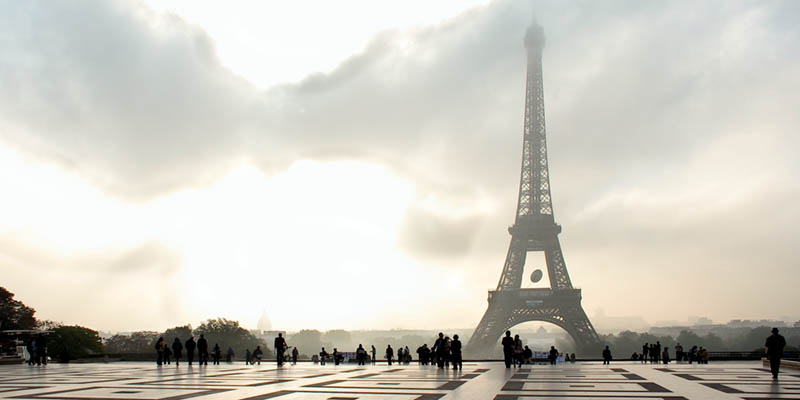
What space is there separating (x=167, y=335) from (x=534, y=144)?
7032 centimetres

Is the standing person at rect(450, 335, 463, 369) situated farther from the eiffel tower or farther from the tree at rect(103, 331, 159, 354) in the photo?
the tree at rect(103, 331, 159, 354)

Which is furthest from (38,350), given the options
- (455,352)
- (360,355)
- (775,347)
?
(775,347)

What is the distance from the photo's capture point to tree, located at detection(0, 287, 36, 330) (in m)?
74.3

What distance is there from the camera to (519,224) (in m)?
85.9

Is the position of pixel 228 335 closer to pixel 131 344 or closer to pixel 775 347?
pixel 131 344

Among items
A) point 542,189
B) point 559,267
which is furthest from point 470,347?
point 542,189

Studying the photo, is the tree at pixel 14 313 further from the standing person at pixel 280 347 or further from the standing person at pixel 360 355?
the standing person at pixel 280 347

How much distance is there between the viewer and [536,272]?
90500mm

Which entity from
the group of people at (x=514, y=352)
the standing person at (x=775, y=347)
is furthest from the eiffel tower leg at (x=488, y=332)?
the standing person at (x=775, y=347)

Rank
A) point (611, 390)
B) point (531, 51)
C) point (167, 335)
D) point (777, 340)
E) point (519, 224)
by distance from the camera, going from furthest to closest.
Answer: point (167, 335), point (531, 51), point (519, 224), point (777, 340), point (611, 390)

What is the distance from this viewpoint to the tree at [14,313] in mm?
74312

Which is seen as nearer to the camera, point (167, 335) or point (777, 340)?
point (777, 340)

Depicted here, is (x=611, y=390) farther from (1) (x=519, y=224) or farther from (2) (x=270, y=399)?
(1) (x=519, y=224)

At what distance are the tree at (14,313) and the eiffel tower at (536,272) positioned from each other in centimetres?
5362
